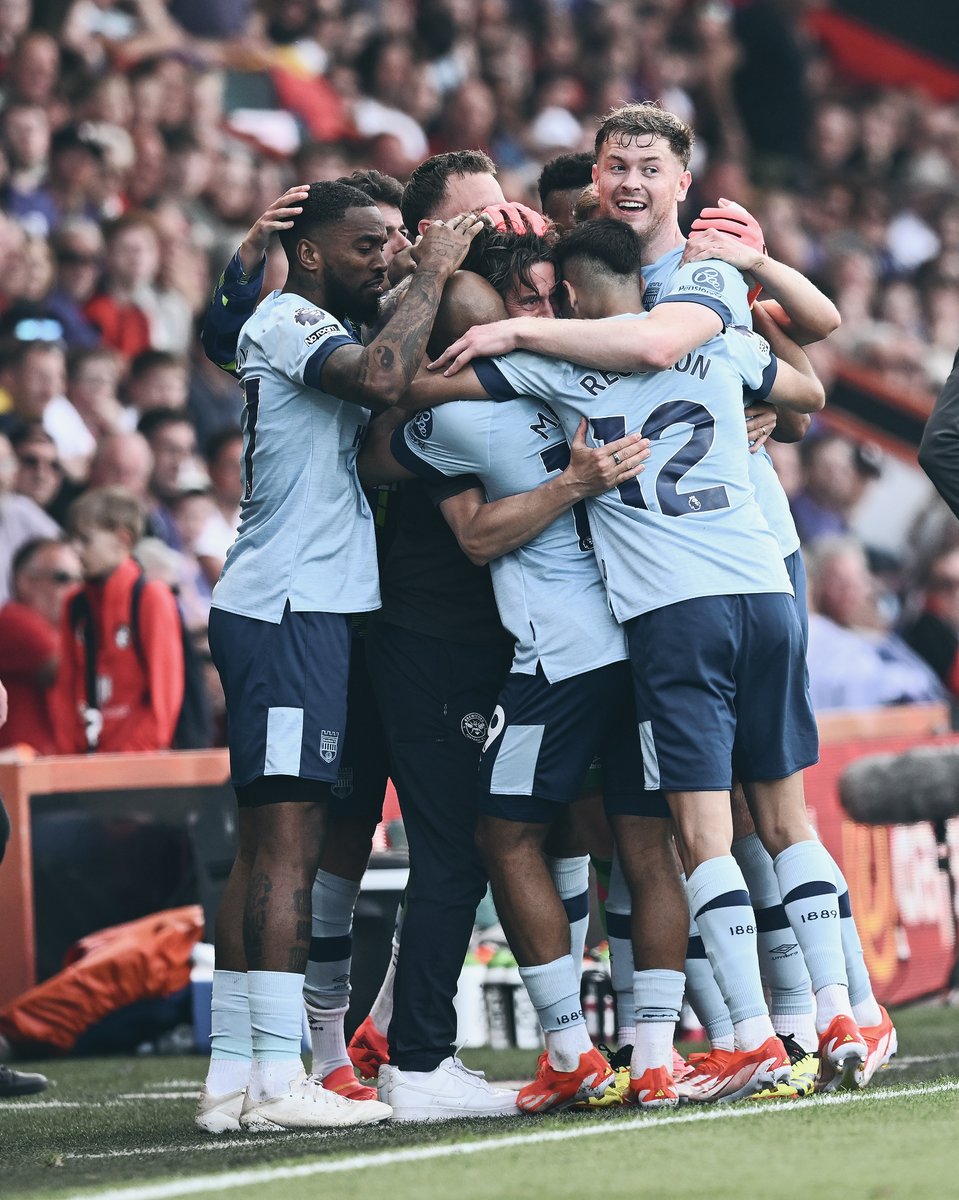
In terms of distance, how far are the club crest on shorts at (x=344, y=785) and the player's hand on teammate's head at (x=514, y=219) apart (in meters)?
1.41

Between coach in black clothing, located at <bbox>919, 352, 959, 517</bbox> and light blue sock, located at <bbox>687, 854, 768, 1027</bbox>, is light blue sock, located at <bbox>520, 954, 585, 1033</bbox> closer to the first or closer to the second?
light blue sock, located at <bbox>687, 854, 768, 1027</bbox>

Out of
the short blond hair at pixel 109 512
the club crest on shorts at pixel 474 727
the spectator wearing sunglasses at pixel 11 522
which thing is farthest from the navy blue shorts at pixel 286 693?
the spectator wearing sunglasses at pixel 11 522

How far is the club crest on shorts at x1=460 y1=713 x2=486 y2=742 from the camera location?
4743 mm

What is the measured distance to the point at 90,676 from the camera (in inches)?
298

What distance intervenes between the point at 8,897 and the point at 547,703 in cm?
305

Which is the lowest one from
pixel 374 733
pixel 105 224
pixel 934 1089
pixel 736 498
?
pixel 934 1089

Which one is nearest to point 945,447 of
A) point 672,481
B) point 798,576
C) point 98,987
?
point 798,576

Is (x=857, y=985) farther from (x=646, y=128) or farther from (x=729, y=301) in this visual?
(x=646, y=128)

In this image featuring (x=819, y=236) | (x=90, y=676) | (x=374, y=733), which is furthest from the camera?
(x=819, y=236)

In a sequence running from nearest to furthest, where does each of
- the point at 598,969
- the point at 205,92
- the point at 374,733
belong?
the point at 374,733, the point at 598,969, the point at 205,92

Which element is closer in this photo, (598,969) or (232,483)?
(598,969)

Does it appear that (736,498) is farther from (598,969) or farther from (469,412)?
(598,969)

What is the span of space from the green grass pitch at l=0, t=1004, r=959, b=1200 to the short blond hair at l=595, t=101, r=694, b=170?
7.68ft

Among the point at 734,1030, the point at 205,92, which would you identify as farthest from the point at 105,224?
the point at 734,1030
